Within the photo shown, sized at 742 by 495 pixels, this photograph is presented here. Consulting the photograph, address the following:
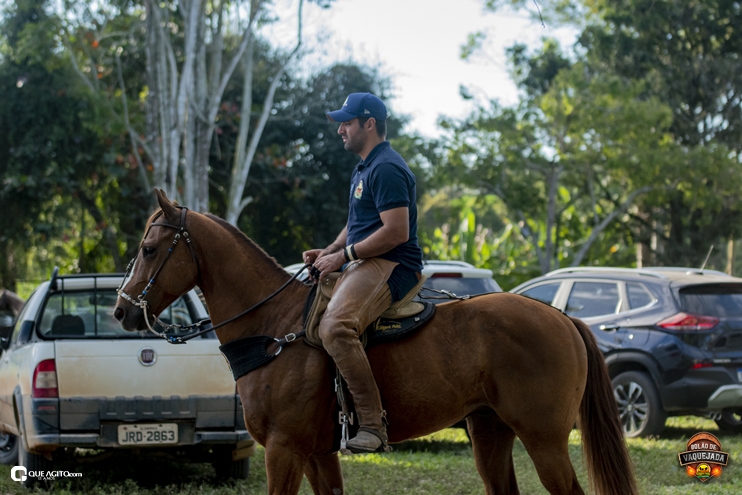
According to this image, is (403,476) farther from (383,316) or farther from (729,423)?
(729,423)

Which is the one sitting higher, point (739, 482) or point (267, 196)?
point (267, 196)

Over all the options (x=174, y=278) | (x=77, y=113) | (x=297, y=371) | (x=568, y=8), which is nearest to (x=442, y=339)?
(x=297, y=371)

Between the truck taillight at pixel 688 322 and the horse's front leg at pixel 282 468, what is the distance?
19.4 feet

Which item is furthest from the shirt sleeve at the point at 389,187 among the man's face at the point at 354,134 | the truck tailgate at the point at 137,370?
the truck tailgate at the point at 137,370

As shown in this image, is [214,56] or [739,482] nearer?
[739,482]

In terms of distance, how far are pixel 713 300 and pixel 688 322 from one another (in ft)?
1.49

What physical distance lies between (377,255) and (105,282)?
11.0 feet

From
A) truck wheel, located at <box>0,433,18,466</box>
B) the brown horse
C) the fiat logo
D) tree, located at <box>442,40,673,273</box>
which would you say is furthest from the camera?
tree, located at <box>442,40,673,273</box>

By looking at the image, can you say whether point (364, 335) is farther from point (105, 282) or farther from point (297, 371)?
point (105, 282)

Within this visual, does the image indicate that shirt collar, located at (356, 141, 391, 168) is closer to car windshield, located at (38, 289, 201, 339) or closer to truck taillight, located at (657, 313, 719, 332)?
car windshield, located at (38, 289, 201, 339)

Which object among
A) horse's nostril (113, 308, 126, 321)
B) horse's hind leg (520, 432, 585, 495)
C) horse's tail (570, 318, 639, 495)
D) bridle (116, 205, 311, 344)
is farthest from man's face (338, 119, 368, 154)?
horse's hind leg (520, 432, 585, 495)

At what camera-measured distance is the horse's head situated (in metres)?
4.36

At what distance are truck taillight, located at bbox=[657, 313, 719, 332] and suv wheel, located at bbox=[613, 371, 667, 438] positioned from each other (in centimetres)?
69

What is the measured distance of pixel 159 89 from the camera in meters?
14.8
